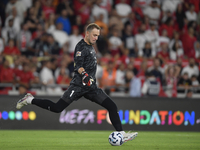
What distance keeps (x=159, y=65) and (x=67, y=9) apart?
4.57 meters

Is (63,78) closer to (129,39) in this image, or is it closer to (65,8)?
(129,39)

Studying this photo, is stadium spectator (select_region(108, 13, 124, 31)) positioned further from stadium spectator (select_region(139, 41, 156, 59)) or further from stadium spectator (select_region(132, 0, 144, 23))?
stadium spectator (select_region(139, 41, 156, 59))

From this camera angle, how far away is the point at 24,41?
1377 cm

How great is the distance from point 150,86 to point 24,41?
4944 mm

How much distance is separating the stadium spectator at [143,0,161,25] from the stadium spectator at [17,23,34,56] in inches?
217

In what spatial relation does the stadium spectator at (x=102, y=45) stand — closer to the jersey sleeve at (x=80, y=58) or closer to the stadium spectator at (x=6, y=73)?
the stadium spectator at (x=6, y=73)

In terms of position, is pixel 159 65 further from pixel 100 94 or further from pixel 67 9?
pixel 100 94

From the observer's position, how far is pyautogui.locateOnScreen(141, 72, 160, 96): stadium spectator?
12370 mm

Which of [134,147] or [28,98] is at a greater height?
[28,98]

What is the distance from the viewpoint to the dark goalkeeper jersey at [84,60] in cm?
683

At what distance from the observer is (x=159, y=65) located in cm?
1355

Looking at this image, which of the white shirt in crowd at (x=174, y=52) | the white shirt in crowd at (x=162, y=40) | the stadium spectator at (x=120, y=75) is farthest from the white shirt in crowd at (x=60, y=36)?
the white shirt in crowd at (x=174, y=52)

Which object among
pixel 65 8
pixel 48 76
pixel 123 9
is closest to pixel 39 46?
pixel 48 76

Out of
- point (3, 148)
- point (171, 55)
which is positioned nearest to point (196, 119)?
point (171, 55)
